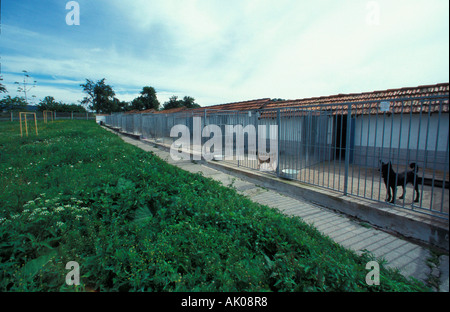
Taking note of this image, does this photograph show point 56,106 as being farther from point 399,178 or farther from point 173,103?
point 399,178

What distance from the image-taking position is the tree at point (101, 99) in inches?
2243

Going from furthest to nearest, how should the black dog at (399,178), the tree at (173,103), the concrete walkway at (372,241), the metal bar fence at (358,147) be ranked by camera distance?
the tree at (173,103)
the black dog at (399,178)
the metal bar fence at (358,147)
the concrete walkway at (372,241)

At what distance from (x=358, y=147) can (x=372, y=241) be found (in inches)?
202

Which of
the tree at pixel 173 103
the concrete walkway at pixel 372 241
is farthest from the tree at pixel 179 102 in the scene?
the concrete walkway at pixel 372 241

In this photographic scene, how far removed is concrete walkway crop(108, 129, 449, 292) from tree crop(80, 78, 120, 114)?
2475 inches

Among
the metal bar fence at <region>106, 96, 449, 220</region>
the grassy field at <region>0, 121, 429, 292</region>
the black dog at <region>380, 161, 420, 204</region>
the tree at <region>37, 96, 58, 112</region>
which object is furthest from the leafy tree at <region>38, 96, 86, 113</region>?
the black dog at <region>380, 161, 420, 204</region>

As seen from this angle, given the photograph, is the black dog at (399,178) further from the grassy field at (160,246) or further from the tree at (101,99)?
the tree at (101,99)

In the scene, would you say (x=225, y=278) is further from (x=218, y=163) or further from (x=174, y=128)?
(x=174, y=128)

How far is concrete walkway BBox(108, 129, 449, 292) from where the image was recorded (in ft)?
8.11

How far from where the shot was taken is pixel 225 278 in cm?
220

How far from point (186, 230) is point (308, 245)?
5.30 ft

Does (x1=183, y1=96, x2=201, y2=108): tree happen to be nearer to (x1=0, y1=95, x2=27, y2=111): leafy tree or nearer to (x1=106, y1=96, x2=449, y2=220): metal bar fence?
(x1=0, y1=95, x2=27, y2=111): leafy tree

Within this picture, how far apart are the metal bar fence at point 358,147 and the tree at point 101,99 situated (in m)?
55.2
